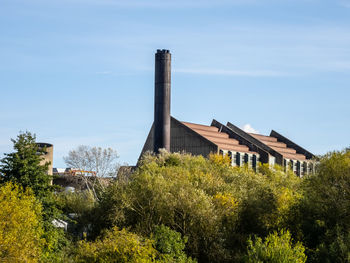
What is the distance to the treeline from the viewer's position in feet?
134

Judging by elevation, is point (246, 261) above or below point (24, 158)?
below

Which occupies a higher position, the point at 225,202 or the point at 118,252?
the point at 225,202

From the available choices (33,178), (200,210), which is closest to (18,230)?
(33,178)

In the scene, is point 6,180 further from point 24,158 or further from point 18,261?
point 18,261

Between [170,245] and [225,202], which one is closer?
[170,245]

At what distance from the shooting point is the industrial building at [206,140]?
87.1 meters

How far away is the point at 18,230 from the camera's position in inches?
1665

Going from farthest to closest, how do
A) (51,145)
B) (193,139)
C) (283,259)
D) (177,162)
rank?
(193,139) → (51,145) → (177,162) → (283,259)

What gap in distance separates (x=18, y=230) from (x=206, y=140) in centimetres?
5860

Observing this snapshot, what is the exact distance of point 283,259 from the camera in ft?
127

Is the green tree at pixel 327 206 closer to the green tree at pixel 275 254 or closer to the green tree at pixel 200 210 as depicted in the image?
the green tree at pixel 200 210

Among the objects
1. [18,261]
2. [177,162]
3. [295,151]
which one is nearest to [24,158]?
[18,261]

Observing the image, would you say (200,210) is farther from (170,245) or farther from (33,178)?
(33,178)

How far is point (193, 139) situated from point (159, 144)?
13.2 meters
